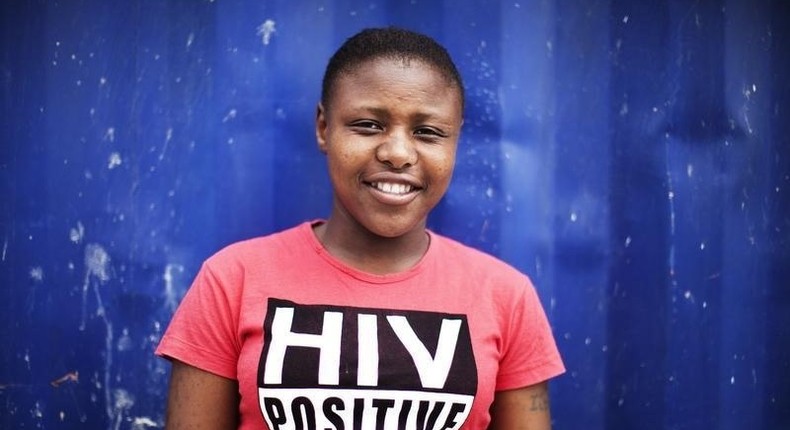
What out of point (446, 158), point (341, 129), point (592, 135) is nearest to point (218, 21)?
point (341, 129)

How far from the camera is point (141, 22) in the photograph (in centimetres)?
202

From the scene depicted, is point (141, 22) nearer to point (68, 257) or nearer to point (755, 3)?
point (68, 257)

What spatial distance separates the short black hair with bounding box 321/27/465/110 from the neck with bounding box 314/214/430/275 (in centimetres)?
30

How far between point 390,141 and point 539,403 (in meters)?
0.72

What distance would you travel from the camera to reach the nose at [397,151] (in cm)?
151

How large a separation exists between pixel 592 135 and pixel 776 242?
66 cm

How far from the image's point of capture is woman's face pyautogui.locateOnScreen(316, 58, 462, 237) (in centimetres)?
153

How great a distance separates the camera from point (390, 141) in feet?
5.02

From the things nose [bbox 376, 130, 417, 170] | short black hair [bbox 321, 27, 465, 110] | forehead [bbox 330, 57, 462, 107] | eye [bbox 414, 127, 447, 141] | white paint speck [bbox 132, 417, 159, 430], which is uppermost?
short black hair [bbox 321, 27, 465, 110]

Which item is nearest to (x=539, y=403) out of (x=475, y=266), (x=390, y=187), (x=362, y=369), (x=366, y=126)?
(x=475, y=266)

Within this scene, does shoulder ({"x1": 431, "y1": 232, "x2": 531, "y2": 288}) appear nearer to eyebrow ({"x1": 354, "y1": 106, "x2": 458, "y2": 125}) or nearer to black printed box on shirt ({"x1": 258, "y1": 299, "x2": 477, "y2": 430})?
black printed box on shirt ({"x1": 258, "y1": 299, "x2": 477, "y2": 430})

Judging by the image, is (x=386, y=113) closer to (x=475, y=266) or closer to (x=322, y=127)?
(x=322, y=127)

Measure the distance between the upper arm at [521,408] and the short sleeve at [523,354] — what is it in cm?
3

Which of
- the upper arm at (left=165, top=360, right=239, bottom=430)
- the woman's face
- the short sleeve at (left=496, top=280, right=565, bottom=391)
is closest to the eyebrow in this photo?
the woman's face
